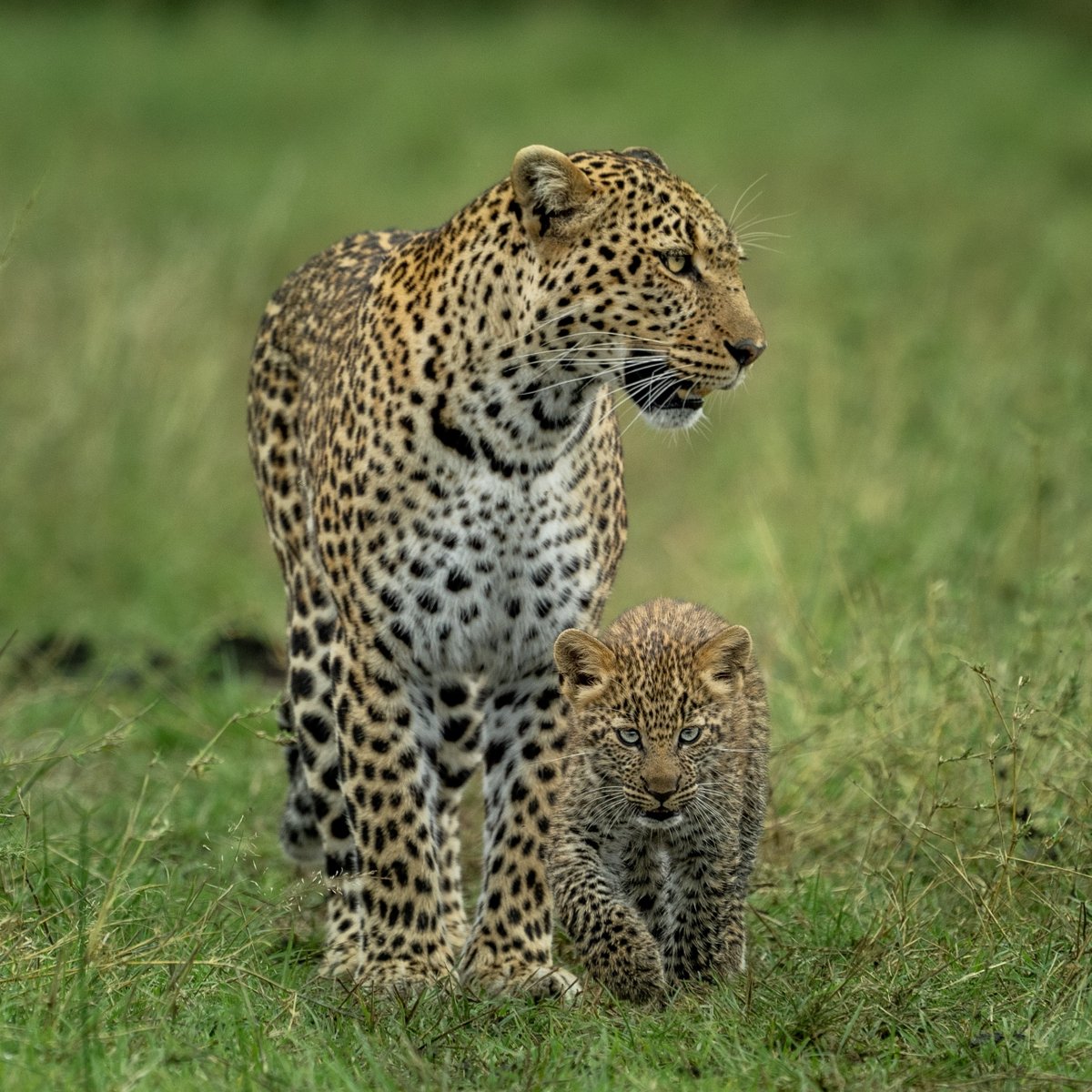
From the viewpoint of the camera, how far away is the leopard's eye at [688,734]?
17.2 ft

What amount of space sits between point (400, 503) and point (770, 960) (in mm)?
1549

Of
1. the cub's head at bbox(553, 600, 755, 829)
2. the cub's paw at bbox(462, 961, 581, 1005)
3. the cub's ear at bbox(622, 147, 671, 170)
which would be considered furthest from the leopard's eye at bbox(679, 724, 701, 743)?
the cub's ear at bbox(622, 147, 671, 170)

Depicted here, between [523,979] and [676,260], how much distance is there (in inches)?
78.2

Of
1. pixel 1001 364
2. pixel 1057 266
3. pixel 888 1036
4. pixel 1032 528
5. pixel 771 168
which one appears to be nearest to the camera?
pixel 888 1036

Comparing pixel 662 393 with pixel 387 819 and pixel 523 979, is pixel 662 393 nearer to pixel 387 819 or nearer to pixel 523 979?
pixel 387 819

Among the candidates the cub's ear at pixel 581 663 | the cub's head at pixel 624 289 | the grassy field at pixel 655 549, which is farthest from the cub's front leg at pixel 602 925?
the cub's head at pixel 624 289

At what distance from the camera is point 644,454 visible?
510 inches

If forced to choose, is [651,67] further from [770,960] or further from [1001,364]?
[770,960]

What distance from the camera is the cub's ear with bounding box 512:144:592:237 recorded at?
538 centimetres

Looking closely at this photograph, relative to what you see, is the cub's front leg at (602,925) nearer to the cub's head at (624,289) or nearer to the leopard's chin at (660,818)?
the leopard's chin at (660,818)

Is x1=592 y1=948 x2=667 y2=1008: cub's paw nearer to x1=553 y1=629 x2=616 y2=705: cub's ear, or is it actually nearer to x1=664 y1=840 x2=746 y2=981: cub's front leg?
x1=664 y1=840 x2=746 y2=981: cub's front leg

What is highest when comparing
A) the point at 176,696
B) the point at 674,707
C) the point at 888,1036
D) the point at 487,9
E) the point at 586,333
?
the point at 487,9

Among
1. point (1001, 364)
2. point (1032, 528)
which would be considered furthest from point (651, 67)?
point (1032, 528)

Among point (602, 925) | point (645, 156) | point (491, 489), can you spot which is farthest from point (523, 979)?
point (645, 156)
